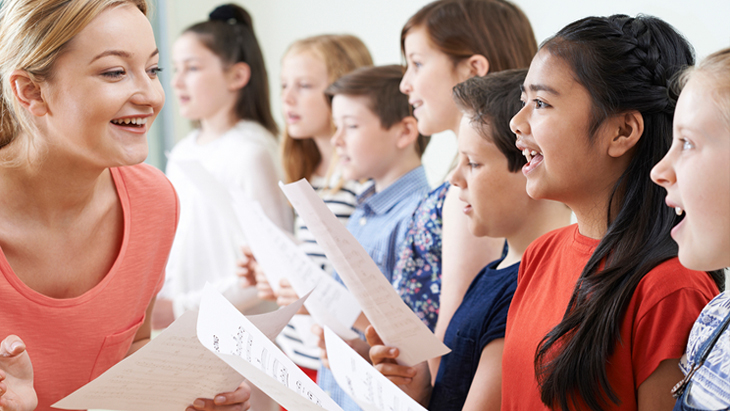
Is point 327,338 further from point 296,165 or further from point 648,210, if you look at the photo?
point 296,165

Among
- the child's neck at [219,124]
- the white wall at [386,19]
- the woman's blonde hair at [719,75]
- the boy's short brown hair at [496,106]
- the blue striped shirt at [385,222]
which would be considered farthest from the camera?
the child's neck at [219,124]

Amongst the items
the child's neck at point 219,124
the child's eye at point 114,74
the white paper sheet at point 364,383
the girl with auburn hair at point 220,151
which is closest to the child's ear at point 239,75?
the girl with auburn hair at point 220,151

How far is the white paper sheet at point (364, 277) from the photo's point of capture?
904mm

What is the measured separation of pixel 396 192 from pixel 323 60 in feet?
2.37

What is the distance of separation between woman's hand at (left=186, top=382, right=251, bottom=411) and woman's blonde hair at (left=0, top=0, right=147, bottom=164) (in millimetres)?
590

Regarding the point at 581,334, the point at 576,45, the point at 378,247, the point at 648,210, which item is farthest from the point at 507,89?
the point at 378,247

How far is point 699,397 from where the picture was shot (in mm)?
592

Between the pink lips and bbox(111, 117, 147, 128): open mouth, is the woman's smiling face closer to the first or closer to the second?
bbox(111, 117, 147, 128): open mouth

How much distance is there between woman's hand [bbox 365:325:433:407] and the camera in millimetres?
1074

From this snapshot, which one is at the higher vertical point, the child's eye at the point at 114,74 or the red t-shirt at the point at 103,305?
the child's eye at the point at 114,74

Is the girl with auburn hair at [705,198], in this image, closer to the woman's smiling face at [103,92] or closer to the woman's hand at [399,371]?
the woman's hand at [399,371]

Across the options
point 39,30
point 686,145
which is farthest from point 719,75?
point 39,30

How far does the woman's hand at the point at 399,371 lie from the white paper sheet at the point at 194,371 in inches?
9.1

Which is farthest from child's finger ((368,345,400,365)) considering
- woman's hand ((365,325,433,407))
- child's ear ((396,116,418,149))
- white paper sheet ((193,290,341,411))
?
child's ear ((396,116,418,149))
